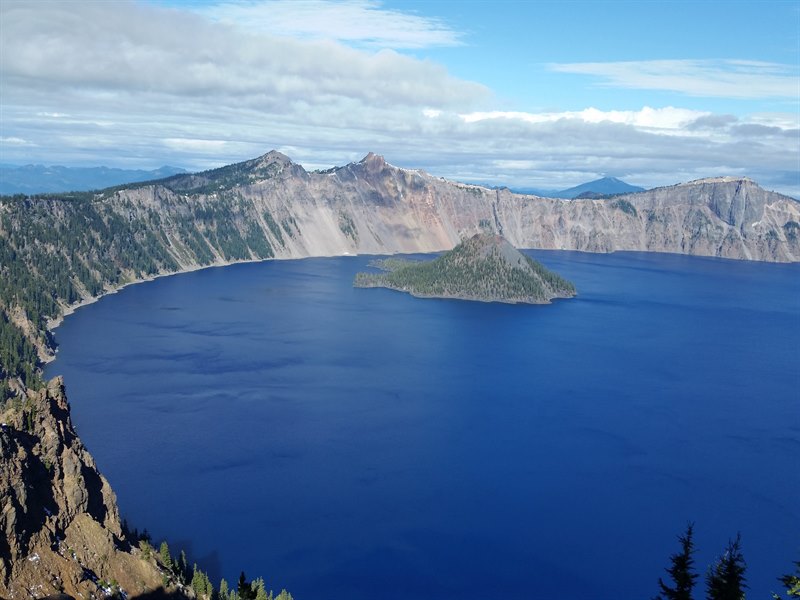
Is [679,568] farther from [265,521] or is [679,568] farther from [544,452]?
[544,452]

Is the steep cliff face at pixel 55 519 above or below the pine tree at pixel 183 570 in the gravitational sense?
above

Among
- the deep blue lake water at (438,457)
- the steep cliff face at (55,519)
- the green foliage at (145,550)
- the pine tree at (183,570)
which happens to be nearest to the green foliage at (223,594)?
the pine tree at (183,570)

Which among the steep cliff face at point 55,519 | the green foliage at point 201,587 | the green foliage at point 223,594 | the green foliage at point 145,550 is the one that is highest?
the steep cliff face at point 55,519

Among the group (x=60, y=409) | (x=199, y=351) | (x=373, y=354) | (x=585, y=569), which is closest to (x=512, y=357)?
(x=373, y=354)

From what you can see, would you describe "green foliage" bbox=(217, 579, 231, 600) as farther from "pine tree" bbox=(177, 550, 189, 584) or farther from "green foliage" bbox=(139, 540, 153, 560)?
"green foliage" bbox=(139, 540, 153, 560)

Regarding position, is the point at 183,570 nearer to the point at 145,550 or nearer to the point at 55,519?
the point at 145,550

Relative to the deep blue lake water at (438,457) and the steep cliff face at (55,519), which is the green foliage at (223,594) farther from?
the deep blue lake water at (438,457)

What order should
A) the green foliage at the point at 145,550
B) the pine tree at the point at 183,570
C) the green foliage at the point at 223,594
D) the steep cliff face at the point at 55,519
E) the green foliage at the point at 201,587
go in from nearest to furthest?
the steep cliff face at the point at 55,519 → the green foliage at the point at 145,550 → the green foliage at the point at 201,587 → the pine tree at the point at 183,570 → the green foliage at the point at 223,594

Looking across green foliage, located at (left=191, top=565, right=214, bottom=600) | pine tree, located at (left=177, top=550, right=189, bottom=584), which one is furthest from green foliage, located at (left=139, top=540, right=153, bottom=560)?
green foliage, located at (left=191, top=565, right=214, bottom=600)
